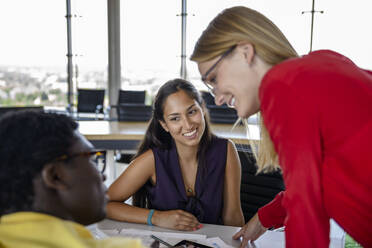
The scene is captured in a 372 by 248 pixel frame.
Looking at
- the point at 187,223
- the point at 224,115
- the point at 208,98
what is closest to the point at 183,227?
the point at 187,223

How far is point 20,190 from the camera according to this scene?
83 centimetres

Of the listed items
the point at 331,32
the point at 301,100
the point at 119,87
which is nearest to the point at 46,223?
the point at 301,100

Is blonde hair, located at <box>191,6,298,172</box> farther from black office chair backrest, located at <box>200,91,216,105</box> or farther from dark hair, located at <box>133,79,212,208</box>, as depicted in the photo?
black office chair backrest, located at <box>200,91,216,105</box>

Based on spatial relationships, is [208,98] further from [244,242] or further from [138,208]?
[244,242]

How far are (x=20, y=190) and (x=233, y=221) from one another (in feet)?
4.36

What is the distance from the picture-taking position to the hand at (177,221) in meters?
1.59

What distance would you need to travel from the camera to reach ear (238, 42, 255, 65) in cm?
112

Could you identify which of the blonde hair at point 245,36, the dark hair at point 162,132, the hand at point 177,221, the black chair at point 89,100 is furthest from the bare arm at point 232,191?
the black chair at point 89,100

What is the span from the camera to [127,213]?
67.8 inches

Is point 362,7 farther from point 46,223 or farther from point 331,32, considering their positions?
point 46,223

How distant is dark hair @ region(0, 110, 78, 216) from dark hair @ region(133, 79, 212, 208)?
1.17 meters

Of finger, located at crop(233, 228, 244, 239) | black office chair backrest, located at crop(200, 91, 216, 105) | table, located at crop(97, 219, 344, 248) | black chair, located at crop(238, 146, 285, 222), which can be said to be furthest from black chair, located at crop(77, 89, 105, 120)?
finger, located at crop(233, 228, 244, 239)

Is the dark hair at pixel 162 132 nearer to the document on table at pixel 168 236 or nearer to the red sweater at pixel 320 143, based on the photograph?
the document on table at pixel 168 236

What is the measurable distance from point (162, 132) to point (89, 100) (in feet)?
18.3
